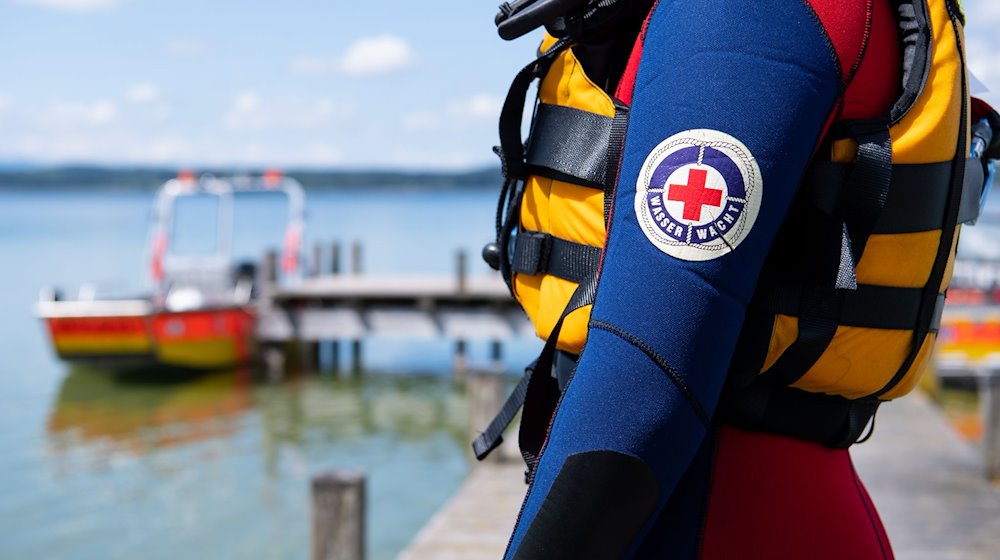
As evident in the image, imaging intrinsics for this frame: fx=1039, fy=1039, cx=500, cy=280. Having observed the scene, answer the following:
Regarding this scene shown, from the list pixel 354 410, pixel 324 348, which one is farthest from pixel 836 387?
pixel 324 348

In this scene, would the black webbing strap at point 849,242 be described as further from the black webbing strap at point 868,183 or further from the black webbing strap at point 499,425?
the black webbing strap at point 499,425

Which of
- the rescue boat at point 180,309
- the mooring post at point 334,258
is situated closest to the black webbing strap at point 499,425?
the rescue boat at point 180,309

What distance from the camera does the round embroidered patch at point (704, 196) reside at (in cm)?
101

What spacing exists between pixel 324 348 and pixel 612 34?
1854 centimetres

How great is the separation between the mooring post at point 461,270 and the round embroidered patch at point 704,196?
15.1 metres

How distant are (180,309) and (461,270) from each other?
439 centimetres

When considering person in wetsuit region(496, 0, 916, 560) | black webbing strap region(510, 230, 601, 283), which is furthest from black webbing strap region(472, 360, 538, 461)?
person in wetsuit region(496, 0, 916, 560)

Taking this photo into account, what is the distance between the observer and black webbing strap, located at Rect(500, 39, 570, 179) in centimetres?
132

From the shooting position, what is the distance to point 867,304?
116 centimetres

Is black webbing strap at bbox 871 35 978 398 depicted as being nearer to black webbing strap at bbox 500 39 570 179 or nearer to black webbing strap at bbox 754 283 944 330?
black webbing strap at bbox 754 283 944 330

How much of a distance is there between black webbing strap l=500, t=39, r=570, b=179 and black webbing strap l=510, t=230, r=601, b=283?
85mm

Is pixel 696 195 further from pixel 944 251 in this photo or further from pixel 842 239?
pixel 944 251

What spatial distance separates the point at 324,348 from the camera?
19391mm

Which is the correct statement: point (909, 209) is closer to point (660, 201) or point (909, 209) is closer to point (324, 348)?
point (660, 201)
